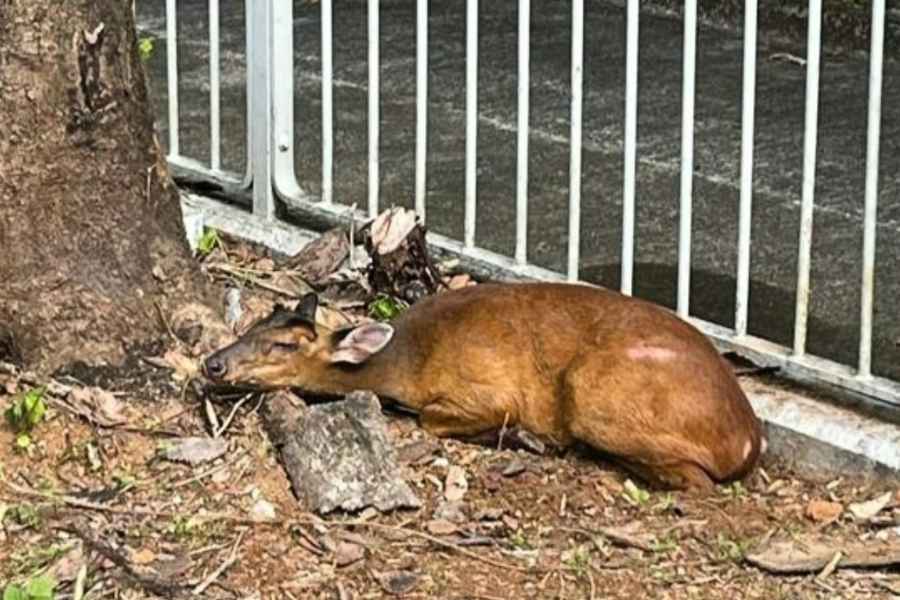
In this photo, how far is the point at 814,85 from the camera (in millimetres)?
5996

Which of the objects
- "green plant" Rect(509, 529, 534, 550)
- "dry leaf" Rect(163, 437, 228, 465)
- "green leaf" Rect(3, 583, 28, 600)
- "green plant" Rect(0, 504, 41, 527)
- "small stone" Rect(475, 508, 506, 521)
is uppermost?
"dry leaf" Rect(163, 437, 228, 465)

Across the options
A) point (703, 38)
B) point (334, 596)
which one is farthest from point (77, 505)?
point (703, 38)

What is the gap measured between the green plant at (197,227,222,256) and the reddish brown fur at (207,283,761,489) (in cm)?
113

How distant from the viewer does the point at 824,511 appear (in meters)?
5.89

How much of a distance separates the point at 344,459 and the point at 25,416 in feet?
2.82

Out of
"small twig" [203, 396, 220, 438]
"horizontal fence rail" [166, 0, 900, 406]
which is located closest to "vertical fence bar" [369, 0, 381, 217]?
"horizontal fence rail" [166, 0, 900, 406]

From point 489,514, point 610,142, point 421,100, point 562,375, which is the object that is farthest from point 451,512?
point 610,142

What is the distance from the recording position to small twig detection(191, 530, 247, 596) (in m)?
5.38

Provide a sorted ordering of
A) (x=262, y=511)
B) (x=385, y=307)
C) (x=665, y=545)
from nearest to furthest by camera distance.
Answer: (x=665, y=545) → (x=262, y=511) → (x=385, y=307)

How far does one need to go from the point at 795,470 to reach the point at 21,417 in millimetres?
2063

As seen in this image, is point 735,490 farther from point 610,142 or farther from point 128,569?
point 610,142

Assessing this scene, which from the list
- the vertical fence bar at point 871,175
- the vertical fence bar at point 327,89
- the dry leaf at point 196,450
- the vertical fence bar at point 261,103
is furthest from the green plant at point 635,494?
the vertical fence bar at point 261,103

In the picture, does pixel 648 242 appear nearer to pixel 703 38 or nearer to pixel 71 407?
pixel 71 407

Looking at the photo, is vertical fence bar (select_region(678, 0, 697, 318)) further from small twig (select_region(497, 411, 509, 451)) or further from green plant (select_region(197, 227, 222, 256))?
green plant (select_region(197, 227, 222, 256))
